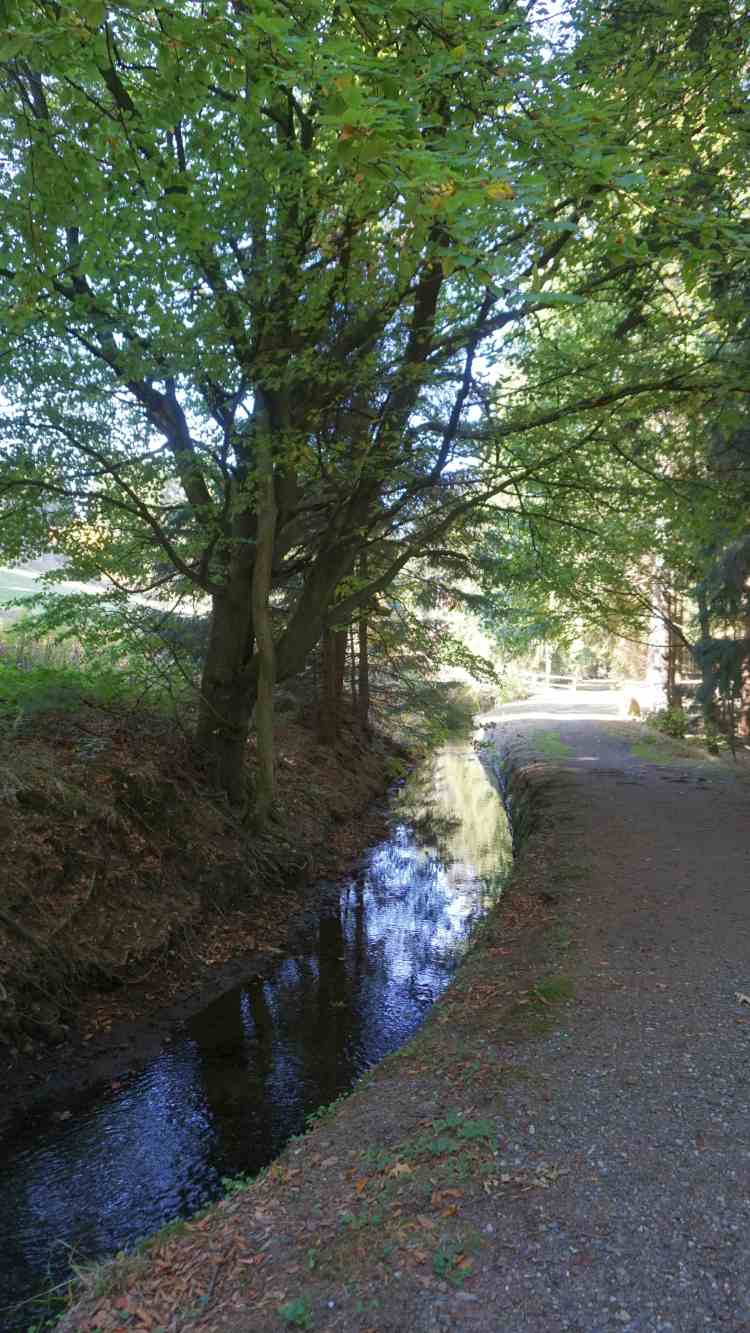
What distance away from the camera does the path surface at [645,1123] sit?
2645mm

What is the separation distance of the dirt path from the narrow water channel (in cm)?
99

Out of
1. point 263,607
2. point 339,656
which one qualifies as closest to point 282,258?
point 263,607

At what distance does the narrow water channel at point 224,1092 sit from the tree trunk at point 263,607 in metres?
1.89

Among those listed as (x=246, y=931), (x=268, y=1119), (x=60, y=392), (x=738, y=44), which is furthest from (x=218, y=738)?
(x=738, y=44)

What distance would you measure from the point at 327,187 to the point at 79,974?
691cm

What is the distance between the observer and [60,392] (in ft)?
26.8

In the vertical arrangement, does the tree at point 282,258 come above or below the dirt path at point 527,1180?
above

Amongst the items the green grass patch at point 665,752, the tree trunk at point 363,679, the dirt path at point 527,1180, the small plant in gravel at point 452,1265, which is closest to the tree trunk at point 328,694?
the tree trunk at point 363,679

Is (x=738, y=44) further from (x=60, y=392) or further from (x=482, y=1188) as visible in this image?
(x=482, y=1188)

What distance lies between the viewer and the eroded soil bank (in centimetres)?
605

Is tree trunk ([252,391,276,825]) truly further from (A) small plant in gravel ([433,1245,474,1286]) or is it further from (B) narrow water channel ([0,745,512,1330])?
(A) small plant in gravel ([433,1245,474,1286])

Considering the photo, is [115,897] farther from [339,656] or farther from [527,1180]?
[339,656]

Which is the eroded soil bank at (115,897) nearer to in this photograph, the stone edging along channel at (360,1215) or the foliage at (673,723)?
the stone edging along channel at (360,1215)

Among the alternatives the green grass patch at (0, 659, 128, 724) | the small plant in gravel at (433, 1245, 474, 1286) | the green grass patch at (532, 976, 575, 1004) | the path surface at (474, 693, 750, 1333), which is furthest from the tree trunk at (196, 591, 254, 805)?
the small plant in gravel at (433, 1245, 474, 1286)
